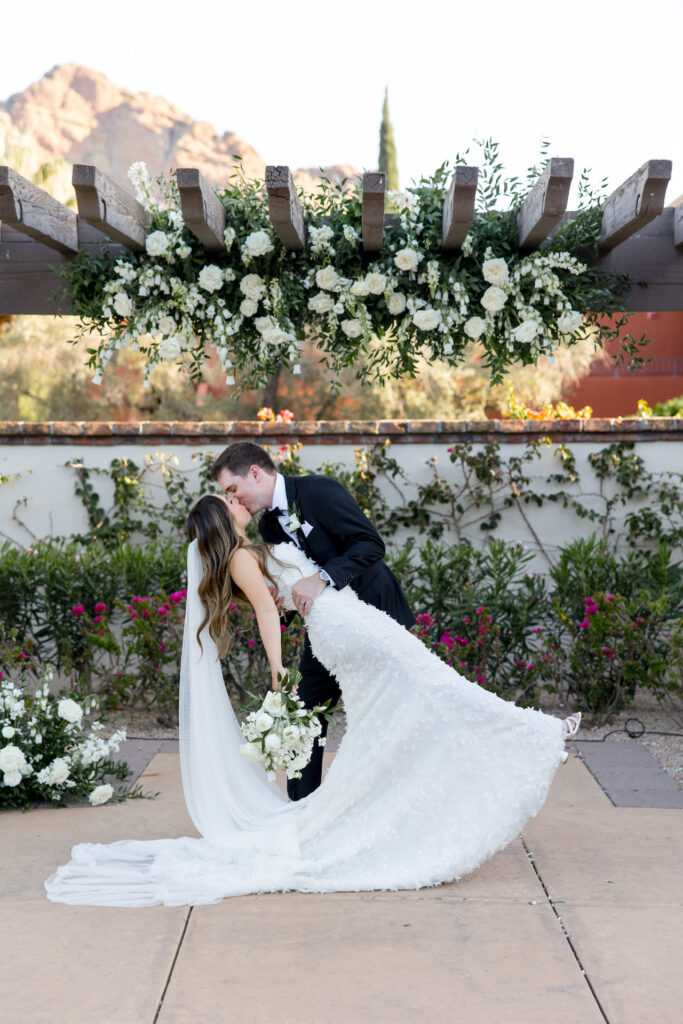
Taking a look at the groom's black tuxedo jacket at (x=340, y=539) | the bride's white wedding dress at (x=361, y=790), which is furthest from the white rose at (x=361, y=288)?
the bride's white wedding dress at (x=361, y=790)

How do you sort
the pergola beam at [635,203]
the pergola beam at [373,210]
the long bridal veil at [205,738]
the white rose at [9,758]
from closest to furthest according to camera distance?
the long bridal veil at [205,738] → the pergola beam at [635,203] → the pergola beam at [373,210] → the white rose at [9,758]

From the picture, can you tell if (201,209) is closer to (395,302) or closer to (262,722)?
(395,302)

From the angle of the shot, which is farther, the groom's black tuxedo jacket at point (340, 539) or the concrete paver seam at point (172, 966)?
the groom's black tuxedo jacket at point (340, 539)

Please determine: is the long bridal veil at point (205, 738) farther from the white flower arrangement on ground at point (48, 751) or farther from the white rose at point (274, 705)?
the white flower arrangement on ground at point (48, 751)

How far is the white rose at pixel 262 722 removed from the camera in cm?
333

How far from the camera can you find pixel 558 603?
19.3ft

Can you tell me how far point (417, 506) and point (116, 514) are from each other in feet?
7.42

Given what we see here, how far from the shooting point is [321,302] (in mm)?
4516

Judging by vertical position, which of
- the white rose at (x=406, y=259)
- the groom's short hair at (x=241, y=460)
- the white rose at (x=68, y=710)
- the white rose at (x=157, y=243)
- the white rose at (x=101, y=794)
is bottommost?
the white rose at (x=101, y=794)

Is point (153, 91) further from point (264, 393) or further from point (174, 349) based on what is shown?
point (174, 349)

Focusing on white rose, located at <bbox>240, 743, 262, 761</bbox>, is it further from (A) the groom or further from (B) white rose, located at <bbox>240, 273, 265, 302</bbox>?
(B) white rose, located at <bbox>240, 273, 265, 302</bbox>

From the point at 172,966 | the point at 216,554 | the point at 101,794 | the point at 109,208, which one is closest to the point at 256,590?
the point at 216,554

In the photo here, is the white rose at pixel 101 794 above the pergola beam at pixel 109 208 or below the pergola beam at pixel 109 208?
below

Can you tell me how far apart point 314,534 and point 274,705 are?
73 centimetres
